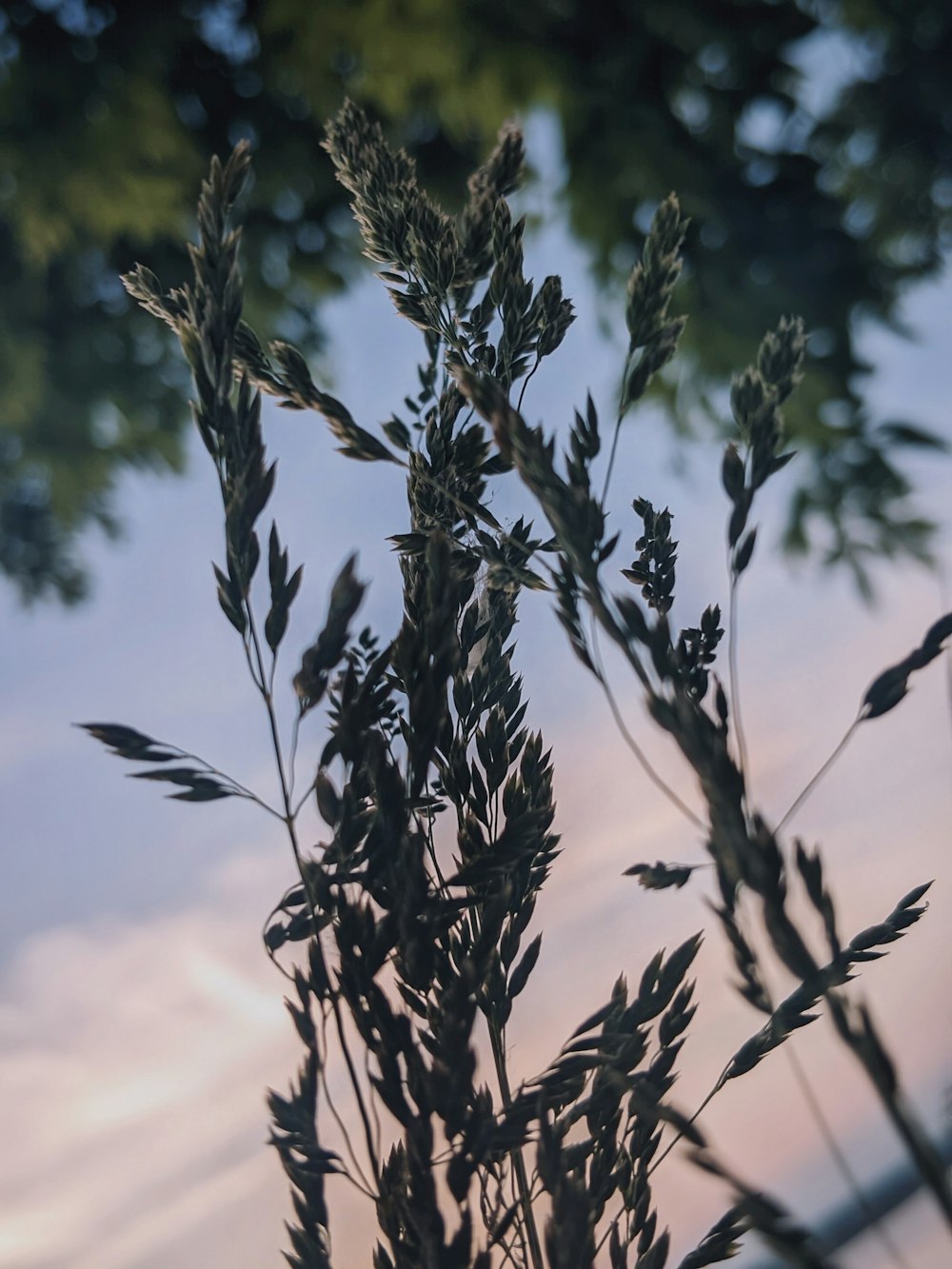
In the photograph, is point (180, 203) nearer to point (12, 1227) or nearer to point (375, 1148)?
point (12, 1227)

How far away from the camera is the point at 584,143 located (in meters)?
Answer: 2.36

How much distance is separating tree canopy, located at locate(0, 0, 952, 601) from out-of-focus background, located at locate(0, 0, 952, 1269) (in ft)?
0.04

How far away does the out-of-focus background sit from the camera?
0.96m

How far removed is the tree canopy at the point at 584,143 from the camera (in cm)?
224

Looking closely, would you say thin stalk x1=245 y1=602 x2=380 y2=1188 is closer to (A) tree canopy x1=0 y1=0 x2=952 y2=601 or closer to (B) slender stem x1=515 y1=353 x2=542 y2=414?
(B) slender stem x1=515 y1=353 x2=542 y2=414

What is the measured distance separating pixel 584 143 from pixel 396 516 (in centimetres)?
191

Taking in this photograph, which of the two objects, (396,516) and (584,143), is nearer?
(396,516)

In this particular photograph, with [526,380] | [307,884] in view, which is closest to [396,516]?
[526,380]

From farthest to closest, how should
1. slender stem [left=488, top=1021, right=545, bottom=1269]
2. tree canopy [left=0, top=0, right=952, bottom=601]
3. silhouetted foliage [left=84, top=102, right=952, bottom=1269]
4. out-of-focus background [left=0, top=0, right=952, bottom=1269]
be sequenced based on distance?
1. tree canopy [left=0, top=0, right=952, bottom=601]
2. out-of-focus background [left=0, top=0, right=952, bottom=1269]
3. slender stem [left=488, top=1021, right=545, bottom=1269]
4. silhouetted foliage [left=84, top=102, right=952, bottom=1269]

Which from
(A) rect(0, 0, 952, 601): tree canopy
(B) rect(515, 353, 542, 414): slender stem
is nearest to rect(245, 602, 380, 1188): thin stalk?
(B) rect(515, 353, 542, 414): slender stem

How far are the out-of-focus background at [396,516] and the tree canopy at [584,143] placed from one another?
11mm

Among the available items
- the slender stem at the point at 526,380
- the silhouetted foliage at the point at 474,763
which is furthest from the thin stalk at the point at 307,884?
the slender stem at the point at 526,380

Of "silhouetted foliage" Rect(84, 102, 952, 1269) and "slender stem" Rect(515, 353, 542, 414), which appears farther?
"slender stem" Rect(515, 353, 542, 414)

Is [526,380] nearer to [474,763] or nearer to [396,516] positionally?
[474,763]
